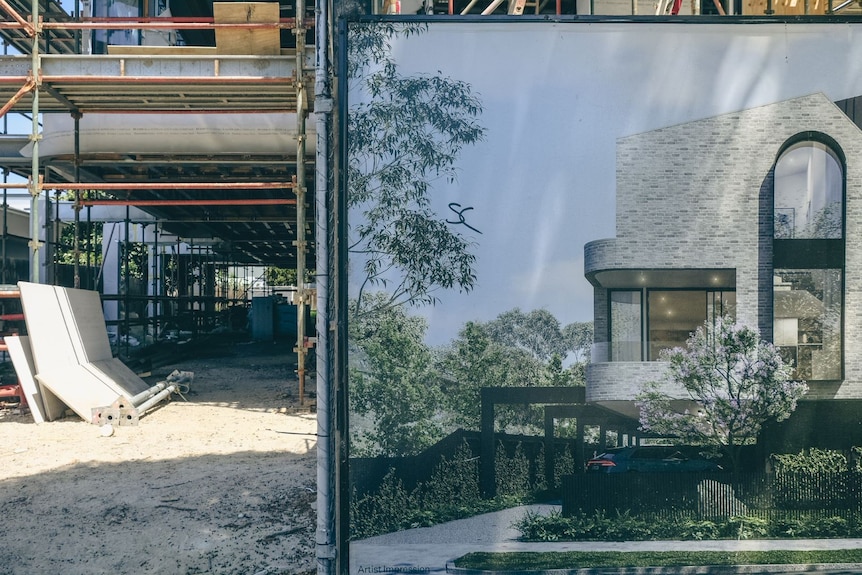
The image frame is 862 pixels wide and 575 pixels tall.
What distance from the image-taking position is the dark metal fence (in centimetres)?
388

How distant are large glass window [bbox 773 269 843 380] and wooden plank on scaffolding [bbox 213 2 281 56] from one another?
9.09 meters

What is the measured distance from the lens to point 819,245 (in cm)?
396

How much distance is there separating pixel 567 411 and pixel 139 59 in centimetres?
967

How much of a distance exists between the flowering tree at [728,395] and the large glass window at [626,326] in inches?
9.3

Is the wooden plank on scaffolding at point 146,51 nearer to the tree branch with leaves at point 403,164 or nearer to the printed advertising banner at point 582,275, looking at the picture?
the tree branch with leaves at point 403,164

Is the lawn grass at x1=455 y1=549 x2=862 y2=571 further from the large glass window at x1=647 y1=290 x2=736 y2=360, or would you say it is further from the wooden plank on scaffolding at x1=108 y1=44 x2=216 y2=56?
the wooden plank on scaffolding at x1=108 y1=44 x2=216 y2=56

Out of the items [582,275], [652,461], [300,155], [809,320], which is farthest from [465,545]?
[300,155]

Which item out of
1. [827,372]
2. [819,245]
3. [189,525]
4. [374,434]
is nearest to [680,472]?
[827,372]

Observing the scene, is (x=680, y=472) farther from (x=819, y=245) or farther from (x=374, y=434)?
(x=374, y=434)

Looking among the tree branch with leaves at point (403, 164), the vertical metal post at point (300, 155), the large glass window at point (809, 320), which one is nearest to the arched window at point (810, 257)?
the large glass window at point (809, 320)

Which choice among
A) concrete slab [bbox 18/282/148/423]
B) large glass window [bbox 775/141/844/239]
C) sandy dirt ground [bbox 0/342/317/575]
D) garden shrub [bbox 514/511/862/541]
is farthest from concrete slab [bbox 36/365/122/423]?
large glass window [bbox 775/141/844/239]

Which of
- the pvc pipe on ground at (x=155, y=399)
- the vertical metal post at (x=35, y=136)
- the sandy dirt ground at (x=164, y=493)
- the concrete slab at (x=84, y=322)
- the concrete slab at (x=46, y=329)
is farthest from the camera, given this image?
the concrete slab at (x=84, y=322)

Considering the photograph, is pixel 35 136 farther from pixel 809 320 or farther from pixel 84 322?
pixel 809 320

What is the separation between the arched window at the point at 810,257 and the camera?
12.8ft
